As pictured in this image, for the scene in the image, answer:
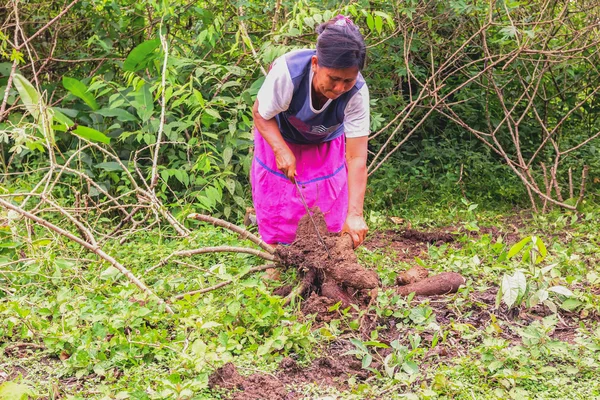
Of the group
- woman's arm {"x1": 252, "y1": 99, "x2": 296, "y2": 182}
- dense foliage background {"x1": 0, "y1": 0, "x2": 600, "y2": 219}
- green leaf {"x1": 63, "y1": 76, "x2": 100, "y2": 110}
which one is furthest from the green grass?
green leaf {"x1": 63, "y1": 76, "x2": 100, "y2": 110}

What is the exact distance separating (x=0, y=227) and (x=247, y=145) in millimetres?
1870

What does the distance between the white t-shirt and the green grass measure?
773 mm

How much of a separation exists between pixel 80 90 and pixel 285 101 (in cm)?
Result: 231

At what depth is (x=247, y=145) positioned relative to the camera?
508 cm

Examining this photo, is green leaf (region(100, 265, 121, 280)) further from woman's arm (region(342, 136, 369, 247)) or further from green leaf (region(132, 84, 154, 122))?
green leaf (region(132, 84, 154, 122))

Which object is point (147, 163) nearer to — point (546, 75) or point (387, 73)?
point (387, 73)

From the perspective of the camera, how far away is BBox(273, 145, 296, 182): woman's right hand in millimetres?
3361

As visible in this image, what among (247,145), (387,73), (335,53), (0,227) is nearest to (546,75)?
(387,73)

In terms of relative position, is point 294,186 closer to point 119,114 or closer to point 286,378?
point 286,378

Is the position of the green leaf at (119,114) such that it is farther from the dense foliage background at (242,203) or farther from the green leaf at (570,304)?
the green leaf at (570,304)

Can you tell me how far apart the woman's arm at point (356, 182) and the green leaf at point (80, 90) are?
2438 mm

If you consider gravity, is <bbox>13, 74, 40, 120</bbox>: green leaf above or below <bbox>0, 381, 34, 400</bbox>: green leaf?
above

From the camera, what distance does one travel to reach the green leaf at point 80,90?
5.03 meters

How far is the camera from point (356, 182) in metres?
3.42
